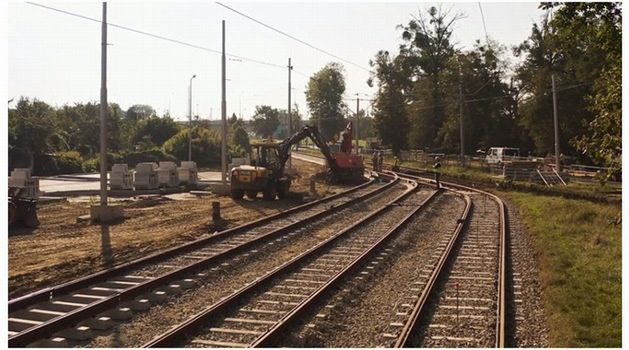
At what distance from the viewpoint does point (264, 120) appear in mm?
152250

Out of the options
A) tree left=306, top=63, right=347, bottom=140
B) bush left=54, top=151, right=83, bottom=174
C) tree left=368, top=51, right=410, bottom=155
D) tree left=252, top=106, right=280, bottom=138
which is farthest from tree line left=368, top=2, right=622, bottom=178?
tree left=252, top=106, right=280, bottom=138

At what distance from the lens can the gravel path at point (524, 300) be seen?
8.86m

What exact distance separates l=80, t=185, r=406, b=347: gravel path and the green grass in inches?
215

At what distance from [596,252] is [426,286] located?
20.5 feet

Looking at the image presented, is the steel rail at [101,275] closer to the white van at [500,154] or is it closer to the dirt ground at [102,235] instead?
the dirt ground at [102,235]

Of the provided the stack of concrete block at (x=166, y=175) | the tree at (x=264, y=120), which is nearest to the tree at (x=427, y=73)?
the stack of concrete block at (x=166, y=175)

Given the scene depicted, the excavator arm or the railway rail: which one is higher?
the excavator arm

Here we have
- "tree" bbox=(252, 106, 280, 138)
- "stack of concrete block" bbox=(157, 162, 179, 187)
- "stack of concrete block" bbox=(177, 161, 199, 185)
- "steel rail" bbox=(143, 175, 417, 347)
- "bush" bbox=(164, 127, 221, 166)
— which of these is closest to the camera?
"steel rail" bbox=(143, 175, 417, 347)

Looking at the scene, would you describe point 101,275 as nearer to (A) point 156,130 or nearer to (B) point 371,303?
(B) point 371,303

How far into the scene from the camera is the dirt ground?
13.1 meters

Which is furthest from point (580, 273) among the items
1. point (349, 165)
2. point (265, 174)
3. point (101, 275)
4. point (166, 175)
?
point (349, 165)

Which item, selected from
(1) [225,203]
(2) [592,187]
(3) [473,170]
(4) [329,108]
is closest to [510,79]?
(3) [473,170]

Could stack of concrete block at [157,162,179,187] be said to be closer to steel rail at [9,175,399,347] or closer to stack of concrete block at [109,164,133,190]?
stack of concrete block at [109,164,133,190]

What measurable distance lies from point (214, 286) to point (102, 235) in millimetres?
7369
